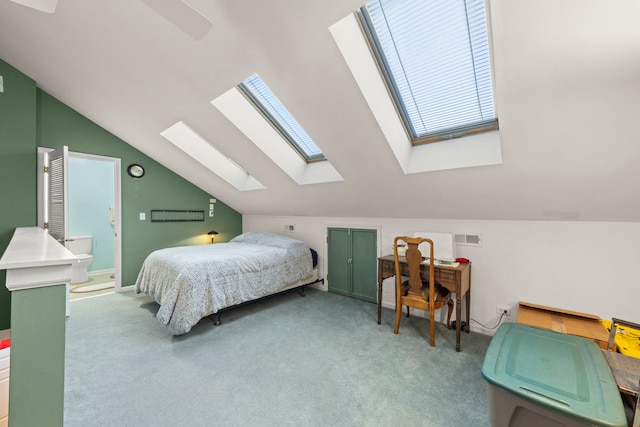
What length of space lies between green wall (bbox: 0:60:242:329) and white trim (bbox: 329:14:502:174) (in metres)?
3.32

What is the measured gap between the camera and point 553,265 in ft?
7.91

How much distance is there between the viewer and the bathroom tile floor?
382cm

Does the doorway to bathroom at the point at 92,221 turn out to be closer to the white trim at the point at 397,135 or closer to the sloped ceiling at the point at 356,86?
the sloped ceiling at the point at 356,86

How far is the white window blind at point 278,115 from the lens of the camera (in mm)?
2492

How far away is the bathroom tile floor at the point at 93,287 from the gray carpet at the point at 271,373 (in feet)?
2.61

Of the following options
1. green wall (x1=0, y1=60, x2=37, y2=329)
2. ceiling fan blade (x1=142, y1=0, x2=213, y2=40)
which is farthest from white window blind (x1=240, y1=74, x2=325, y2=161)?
green wall (x1=0, y1=60, x2=37, y2=329)

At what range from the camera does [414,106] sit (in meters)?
2.21

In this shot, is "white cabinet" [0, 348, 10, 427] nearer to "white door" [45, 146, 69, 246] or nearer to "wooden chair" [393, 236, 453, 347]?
"white door" [45, 146, 69, 246]

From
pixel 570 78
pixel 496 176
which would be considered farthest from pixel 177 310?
pixel 570 78

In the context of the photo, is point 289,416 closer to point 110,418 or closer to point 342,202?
point 110,418

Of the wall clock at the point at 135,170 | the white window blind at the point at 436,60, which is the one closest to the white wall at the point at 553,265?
the white window blind at the point at 436,60

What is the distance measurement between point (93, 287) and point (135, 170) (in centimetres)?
197

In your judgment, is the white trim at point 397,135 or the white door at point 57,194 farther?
the white door at point 57,194

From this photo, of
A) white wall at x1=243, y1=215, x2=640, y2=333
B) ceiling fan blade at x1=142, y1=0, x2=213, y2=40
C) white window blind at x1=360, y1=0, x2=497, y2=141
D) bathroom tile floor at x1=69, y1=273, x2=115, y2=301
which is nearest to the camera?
ceiling fan blade at x1=142, y1=0, x2=213, y2=40
